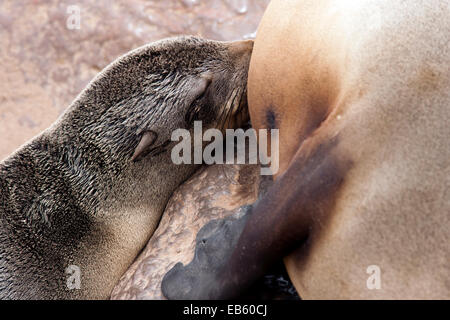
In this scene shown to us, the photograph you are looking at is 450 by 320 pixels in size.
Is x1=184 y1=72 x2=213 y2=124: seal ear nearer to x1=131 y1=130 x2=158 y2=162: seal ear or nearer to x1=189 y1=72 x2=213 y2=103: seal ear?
x1=189 y1=72 x2=213 y2=103: seal ear

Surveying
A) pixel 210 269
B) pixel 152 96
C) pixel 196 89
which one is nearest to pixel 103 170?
pixel 152 96

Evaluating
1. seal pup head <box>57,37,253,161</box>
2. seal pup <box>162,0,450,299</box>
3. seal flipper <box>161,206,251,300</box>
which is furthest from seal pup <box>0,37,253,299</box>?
seal pup <box>162,0,450,299</box>

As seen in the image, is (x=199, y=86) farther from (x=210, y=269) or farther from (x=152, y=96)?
(x=210, y=269)

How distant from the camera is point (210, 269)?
83.7 inches

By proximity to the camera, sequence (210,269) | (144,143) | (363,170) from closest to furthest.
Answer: (363,170), (210,269), (144,143)

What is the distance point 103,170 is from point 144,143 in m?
0.27

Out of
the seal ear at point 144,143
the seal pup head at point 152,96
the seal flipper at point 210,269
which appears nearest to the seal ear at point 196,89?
the seal pup head at point 152,96

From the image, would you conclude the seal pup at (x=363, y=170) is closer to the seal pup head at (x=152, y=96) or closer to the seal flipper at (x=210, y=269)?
the seal flipper at (x=210, y=269)

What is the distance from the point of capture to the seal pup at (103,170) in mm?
Answer: 2529

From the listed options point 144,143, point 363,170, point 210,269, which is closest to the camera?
point 363,170

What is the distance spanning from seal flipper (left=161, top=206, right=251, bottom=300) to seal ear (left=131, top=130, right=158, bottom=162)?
1.96 feet

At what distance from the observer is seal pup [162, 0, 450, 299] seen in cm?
176

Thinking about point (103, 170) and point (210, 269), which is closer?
point (210, 269)

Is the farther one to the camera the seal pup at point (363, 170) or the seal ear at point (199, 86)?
the seal ear at point (199, 86)
